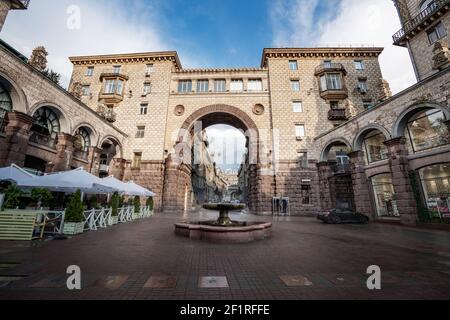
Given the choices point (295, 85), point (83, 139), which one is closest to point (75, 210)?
point (83, 139)

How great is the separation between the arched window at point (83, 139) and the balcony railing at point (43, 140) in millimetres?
2563

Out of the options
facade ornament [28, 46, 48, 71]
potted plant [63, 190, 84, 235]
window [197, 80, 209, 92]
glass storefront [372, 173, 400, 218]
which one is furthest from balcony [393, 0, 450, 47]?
facade ornament [28, 46, 48, 71]

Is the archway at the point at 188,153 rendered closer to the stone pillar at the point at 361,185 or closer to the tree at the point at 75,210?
the stone pillar at the point at 361,185

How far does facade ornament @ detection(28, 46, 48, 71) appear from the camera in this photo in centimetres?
1374

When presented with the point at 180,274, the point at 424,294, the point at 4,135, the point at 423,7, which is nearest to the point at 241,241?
the point at 180,274

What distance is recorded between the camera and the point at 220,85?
82.8 ft

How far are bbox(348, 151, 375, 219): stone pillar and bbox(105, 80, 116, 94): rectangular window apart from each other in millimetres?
27460

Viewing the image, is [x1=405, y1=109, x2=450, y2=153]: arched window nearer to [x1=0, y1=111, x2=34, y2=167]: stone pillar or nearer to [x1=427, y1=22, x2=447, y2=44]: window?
[x1=427, y1=22, x2=447, y2=44]: window

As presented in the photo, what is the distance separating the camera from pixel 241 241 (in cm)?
722

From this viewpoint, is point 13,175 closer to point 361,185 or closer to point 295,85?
point 361,185

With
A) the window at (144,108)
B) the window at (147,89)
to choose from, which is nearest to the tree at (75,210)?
the window at (144,108)

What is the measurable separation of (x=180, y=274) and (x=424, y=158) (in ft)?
51.5

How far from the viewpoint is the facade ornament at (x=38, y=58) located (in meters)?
13.7
